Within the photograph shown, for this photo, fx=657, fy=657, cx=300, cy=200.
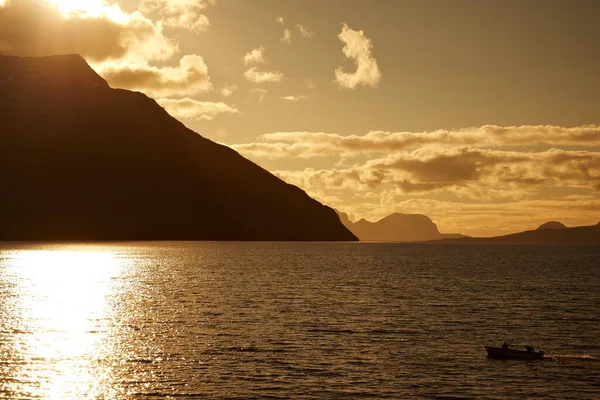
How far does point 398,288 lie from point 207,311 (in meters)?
52.4

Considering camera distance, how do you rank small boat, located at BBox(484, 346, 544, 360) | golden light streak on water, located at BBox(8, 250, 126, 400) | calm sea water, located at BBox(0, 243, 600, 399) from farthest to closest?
small boat, located at BBox(484, 346, 544, 360) < golden light streak on water, located at BBox(8, 250, 126, 400) < calm sea water, located at BBox(0, 243, 600, 399)

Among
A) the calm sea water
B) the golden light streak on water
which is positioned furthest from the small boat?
the golden light streak on water

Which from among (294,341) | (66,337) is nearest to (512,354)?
(294,341)

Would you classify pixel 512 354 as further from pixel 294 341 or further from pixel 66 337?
pixel 66 337

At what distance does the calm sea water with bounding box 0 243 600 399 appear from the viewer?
52281mm

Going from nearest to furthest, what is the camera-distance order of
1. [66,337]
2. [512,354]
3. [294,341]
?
[512,354] → [294,341] → [66,337]

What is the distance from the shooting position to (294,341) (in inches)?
2800

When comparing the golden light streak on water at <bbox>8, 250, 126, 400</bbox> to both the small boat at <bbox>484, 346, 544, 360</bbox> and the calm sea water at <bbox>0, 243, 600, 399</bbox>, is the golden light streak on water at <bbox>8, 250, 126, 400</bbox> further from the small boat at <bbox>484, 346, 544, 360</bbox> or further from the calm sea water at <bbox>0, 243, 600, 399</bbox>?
the small boat at <bbox>484, 346, 544, 360</bbox>

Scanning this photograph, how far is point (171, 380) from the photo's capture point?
2104 inches

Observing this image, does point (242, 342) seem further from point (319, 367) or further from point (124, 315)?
point (124, 315)

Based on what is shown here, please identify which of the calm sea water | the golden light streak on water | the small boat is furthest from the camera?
the small boat

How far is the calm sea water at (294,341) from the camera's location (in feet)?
172

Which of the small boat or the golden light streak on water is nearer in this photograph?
the golden light streak on water

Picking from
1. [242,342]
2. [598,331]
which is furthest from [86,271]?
[598,331]
